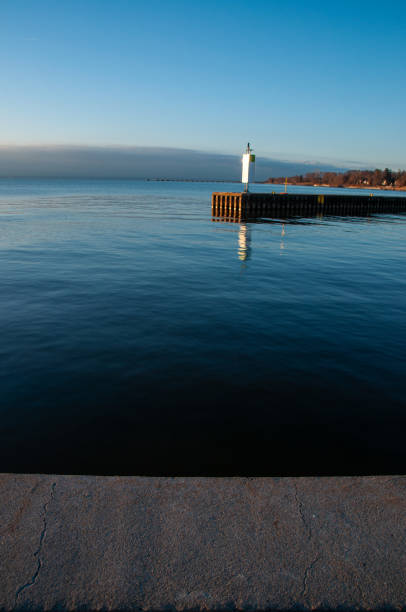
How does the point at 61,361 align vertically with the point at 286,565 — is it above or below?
below

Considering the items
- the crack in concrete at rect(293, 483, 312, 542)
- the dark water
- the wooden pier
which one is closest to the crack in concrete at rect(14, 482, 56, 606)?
the dark water

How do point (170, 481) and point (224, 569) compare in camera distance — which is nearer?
point (224, 569)

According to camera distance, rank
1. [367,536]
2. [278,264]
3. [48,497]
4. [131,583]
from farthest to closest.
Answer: [278,264], [48,497], [367,536], [131,583]

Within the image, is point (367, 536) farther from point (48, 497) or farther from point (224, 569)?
point (48, 497)

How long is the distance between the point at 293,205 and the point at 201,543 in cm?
5570

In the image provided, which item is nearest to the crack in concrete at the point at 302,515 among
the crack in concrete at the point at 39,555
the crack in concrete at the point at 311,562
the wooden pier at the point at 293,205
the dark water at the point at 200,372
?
the crack in concrete at the point at 311,562

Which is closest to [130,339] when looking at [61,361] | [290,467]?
[61,361]

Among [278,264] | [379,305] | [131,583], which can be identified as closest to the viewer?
[131,583]

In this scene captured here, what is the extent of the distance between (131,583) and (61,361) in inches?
228

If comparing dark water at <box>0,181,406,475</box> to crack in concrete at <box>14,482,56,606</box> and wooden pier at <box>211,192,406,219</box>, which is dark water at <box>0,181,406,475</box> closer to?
crack in concrete at <box>14,482,56,606</box>

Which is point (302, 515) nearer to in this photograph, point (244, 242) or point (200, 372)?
point (200, 372)

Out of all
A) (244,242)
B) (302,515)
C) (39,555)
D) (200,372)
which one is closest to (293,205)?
(244,242)

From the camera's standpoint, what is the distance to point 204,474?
16.3ft

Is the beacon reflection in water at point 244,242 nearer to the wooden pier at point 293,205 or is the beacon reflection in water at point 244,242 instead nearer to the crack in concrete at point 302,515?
the wooden pier at point 293,205
